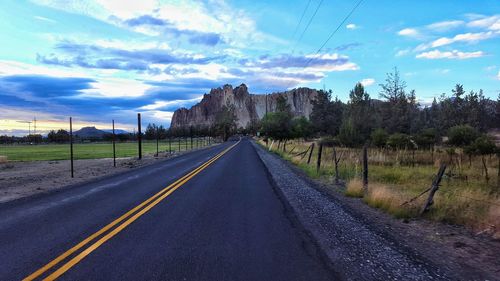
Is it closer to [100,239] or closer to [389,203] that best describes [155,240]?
[100,239]

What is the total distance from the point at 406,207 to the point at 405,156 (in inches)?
768

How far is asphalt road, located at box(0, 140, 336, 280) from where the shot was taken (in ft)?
16.2

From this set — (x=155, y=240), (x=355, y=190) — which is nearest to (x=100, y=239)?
(x=155, y=240)

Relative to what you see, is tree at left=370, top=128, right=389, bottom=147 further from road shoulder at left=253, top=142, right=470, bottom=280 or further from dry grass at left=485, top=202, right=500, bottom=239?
dry grass at left=485, top=202, right=500, bottom=239

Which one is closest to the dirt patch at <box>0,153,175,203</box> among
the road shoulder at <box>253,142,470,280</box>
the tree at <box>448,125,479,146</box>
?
the road shoulder at <box>253,142,470,280</box>

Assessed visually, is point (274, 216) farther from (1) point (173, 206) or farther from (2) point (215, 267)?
(2) point (215, 267)

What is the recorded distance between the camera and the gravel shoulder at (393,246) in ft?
16.6

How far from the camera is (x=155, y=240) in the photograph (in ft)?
21.2

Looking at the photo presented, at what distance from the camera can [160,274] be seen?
482 cm

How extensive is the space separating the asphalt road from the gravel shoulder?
39cm

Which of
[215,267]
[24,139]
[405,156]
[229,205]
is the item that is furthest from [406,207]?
[24,139]

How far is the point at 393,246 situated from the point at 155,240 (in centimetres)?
384

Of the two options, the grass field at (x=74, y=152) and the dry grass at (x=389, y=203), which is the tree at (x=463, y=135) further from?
the grass field at (x=74, y=152)

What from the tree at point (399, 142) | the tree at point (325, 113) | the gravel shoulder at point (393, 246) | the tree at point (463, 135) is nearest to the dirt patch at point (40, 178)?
the gravel shoulder at point (393, 246)
